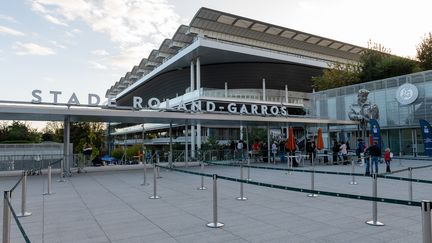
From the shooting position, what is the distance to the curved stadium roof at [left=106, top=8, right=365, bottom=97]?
50250 mm

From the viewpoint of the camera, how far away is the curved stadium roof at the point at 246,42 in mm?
50250

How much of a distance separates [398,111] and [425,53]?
43.8 ft

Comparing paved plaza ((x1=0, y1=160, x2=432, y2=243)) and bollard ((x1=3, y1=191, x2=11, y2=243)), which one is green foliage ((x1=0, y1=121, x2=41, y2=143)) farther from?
bollard ((x1=3, y1=191, x2=11, y2=243))

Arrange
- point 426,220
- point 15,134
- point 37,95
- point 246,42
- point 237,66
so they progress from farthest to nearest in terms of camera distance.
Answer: point 246,42
point 15,134
point 237,66
point 37,95
point 426,220

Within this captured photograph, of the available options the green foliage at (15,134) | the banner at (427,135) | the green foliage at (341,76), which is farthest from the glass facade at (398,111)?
the green foliage at (15,134)

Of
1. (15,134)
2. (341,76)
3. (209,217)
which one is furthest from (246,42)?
(209,217)

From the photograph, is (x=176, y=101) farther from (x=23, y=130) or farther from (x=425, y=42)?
(x=425, y=42)

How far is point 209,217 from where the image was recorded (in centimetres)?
787

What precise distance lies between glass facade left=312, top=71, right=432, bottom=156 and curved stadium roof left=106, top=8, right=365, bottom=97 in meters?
17.1

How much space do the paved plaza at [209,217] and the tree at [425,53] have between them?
1414 inches

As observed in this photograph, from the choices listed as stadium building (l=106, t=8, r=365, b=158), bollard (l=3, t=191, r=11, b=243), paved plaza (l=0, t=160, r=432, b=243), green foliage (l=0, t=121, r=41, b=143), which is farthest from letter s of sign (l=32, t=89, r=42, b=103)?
green foliage (l=0, t=121, r=41, b=143)

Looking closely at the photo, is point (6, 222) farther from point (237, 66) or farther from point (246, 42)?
point (246, 42)

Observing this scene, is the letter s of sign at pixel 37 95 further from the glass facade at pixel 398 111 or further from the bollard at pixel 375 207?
the glass facade at pixel 398 111

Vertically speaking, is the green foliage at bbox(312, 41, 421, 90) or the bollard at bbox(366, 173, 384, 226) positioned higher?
the green foliage at bbox(312, 41, 421, 90)
